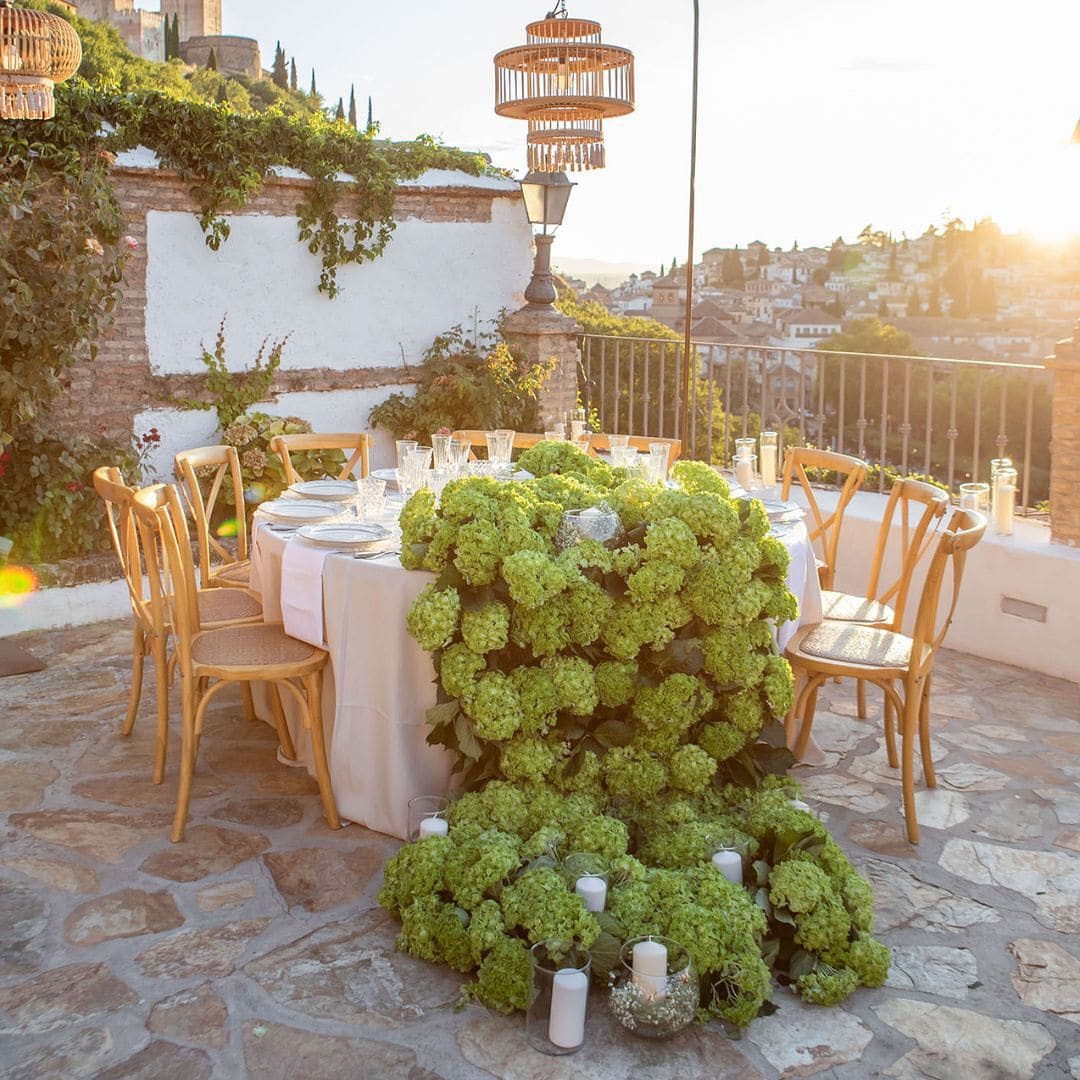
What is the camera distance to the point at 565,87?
4.79 meters

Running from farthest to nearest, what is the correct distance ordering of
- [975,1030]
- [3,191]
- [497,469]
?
[3,191]
[497,469]
[975,1030]

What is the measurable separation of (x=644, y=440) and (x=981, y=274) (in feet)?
39.7

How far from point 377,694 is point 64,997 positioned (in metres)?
1.10

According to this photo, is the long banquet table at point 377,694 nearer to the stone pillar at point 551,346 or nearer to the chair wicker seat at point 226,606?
the chair wicker seat at point 226,606

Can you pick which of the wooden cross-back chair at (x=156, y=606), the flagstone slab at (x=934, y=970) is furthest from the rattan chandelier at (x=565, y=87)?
the flagstone slab at (x=934, y=970)

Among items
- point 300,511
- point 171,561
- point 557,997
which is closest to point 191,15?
point 300,511

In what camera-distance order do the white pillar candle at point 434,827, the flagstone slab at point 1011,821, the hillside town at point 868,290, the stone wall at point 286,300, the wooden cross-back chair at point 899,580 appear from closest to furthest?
the white pillar candle at point 434,827, the flagstone slab at point 1011,821, the wooden cross-back chair at point 899,580, the stone wall at point 286,300, the hillside town at point 868,290

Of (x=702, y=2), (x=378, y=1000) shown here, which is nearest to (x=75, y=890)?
(x=378, y=1000)

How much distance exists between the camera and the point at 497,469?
13.4ft

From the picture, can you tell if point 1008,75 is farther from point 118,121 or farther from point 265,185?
point 118,121

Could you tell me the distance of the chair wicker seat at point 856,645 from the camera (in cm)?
355

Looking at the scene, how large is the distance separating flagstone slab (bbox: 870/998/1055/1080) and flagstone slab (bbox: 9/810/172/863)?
2045 millimetres

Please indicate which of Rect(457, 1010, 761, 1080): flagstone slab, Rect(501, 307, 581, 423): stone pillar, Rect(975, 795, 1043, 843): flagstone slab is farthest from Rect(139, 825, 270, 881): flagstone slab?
Rect(501, 307, 581, 423): stone pillar

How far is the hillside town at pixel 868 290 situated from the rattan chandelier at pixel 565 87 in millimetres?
4344
